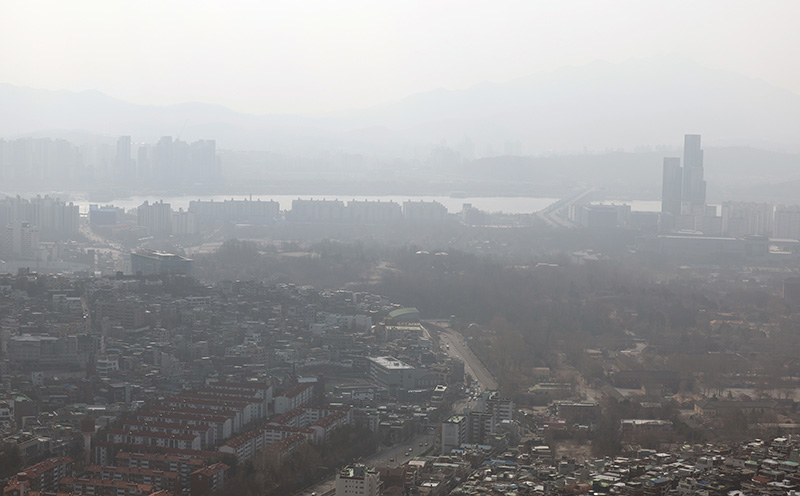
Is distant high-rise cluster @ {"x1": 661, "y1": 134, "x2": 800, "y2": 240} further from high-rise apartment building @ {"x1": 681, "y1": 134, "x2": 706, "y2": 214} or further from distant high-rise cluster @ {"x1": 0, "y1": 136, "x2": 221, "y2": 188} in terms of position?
distant high-rise cluster @ {"x1": 0, "y1": 136, "x2": 221, "y2": 188}

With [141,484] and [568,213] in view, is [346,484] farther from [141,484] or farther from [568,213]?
[568,213]

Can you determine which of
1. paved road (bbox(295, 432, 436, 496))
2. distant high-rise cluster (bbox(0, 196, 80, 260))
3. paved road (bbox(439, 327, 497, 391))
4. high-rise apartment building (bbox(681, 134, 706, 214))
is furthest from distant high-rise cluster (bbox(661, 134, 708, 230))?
→ paved road (bbox(295, 432, 436, 496))

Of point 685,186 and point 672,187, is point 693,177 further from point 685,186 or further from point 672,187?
point 672,187

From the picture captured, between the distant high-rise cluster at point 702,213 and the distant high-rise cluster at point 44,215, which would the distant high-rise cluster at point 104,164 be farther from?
the distant high-rise cluster at point 702,213

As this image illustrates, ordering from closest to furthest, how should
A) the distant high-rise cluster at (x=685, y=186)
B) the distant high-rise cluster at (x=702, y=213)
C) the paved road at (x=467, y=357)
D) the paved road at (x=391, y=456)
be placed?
the paved road at (x=391, y=456) → the paved road at (x=467, y=357) → the distant high-rise cluster at (x=702, y=213) → the distant high-rise cluster at (x=685, y=186)

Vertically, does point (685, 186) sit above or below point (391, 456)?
above

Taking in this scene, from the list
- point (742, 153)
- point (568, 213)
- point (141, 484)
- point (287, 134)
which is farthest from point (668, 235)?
point (287, 134)

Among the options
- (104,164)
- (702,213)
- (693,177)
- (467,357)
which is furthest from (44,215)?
(693,177)

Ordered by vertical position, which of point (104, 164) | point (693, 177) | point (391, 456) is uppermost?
point (104, 164)

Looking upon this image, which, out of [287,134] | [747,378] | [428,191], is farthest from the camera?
[287,134]

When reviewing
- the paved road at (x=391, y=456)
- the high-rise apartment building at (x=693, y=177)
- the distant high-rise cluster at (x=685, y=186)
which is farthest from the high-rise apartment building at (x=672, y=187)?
the paved road at (x=391, y=456)

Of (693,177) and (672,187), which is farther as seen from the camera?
(693,177)
